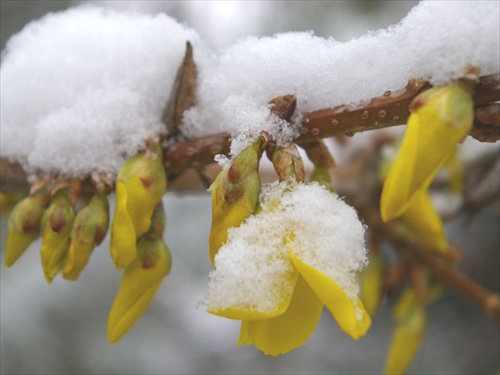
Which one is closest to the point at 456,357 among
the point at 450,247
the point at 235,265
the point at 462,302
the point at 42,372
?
the point at 462,302

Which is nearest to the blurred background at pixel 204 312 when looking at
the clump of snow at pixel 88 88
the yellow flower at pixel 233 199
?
the clump of snow at pixel 88 88

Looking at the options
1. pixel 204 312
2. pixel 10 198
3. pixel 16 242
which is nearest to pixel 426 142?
pixel 16 242

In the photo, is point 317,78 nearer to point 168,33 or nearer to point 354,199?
point 168,33

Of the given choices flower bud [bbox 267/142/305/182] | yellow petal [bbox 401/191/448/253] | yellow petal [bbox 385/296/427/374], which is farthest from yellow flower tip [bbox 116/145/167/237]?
yellow petal [bbox 385/296/427/374]

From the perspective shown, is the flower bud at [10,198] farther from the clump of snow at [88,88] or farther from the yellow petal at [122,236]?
the yellow petal at [122,236]

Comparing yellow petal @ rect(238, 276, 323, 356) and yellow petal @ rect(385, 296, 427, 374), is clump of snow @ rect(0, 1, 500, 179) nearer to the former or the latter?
yellow petal @ rect(238, 276, 323, 356)
